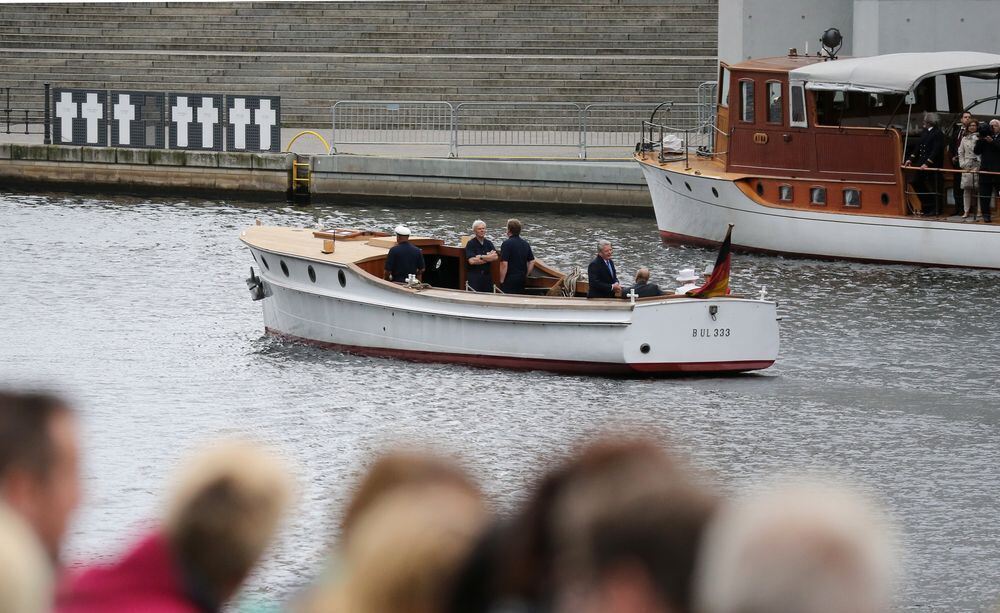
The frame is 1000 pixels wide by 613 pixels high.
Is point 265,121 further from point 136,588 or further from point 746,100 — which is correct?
point 136,588

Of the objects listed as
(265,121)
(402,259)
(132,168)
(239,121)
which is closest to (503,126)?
(265,121)

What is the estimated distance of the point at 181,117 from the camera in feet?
114

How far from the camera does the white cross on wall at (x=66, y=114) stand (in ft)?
115

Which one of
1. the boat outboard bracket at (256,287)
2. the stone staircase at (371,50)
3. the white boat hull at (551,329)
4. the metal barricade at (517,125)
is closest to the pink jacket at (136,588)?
the white boat hull at (551,329)

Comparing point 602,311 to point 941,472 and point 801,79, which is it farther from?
point 801,79

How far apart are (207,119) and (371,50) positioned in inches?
301

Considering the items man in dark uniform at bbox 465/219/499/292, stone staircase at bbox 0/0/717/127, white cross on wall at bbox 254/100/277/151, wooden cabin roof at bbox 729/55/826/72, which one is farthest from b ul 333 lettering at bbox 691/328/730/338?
stone staircase at bbox 0/0/717/127

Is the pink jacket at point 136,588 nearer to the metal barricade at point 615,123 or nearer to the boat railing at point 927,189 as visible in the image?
the boat railing at point 927,189

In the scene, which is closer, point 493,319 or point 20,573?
point 20,573

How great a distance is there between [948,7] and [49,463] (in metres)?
35.5

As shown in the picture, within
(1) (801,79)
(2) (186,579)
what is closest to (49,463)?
(2) (186,579)

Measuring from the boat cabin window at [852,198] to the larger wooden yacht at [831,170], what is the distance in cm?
2

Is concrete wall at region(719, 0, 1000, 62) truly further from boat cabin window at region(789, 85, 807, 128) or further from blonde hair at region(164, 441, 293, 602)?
blonde hair at region(164, 441, 293, 602)

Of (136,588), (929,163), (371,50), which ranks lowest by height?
(136,588)
